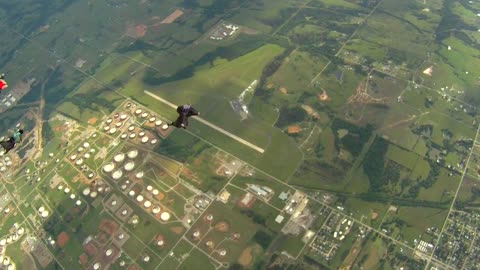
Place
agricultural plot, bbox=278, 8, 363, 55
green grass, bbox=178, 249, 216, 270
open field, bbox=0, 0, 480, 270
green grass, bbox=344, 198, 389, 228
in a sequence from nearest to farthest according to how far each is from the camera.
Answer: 1. green grass, bbox=178, 249, 216, 270
2. open field, bbox=0, 0, 480, 270
3. green grass, bbox=344, 198, 389, 228
4. agricultural plot, bbox=278, 8, 363, 55

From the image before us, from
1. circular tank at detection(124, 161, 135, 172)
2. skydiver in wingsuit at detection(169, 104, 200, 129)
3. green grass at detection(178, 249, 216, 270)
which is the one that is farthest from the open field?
skydiver in wingsuit at detection(169, 104, 200, 129)

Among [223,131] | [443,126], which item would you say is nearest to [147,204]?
[223,131]

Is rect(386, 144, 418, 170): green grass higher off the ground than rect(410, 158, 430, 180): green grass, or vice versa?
rect(386, 144, 418, 170): green grass

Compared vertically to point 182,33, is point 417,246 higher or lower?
lower

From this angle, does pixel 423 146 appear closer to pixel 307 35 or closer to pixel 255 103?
pixel 255 103

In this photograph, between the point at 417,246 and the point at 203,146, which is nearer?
the point at 417,246

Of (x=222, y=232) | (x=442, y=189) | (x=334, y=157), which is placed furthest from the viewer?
(x=334, y=157)

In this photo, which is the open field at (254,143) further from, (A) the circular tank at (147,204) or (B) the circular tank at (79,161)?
(A) the circular tank at (147,204)

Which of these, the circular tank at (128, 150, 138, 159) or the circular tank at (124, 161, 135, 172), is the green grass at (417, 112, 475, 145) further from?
the circular tank at (124, 161, 135, 172)

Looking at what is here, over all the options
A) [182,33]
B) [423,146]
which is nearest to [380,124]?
[423,146]

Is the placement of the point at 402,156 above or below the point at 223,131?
below

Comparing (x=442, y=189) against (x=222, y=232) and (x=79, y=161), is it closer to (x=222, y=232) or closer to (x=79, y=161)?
(x=222, y=232)
